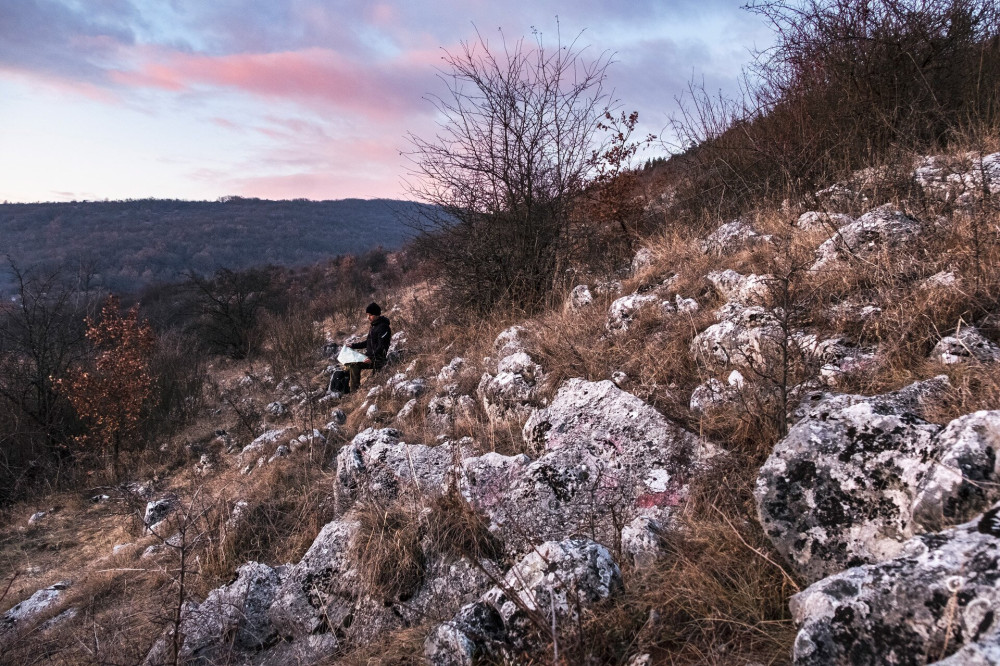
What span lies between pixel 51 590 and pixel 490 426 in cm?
336

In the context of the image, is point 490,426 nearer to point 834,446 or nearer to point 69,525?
point 834,446

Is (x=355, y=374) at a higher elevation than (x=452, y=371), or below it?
below

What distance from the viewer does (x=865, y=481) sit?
1.70 metres

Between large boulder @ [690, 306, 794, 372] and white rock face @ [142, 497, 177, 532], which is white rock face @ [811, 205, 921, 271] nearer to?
large boulder @ [690, 306, 794, 372]

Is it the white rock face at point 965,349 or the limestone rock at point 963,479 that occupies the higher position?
the white rock face at point 965,349

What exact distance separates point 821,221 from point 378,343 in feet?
17.8

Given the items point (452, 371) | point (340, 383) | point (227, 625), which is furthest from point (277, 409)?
point (227, 625)

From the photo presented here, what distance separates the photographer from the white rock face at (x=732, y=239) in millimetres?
4538

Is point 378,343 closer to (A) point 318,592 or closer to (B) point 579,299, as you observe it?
(B) point 579,299

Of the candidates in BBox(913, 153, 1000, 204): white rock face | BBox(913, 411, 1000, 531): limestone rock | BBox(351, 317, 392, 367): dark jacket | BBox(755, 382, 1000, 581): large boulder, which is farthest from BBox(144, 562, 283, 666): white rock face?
BBox(351, 317, 392, 367): dark jacket

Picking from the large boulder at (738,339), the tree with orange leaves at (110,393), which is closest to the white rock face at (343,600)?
the large boulder at (738,339)

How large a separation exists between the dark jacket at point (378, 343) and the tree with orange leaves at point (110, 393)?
3.76 meters

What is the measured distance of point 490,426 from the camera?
3588mm

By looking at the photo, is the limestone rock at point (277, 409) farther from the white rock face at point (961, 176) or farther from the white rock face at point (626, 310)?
the white rock face at point (961, 176)
